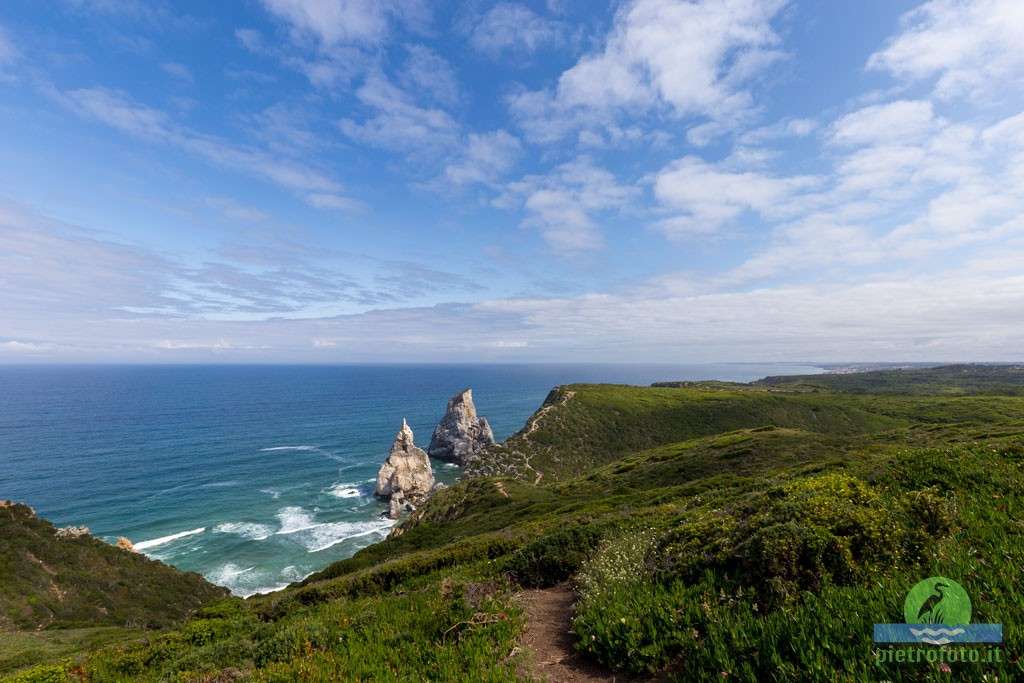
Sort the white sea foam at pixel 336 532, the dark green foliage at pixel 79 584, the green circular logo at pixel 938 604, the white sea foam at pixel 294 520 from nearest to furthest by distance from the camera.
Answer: the green circular logo at pixel 938 604
the dark green foliage at pixel 79 584
the white sea foam at pixel 336 532
the white sea foam at pixel 294 520

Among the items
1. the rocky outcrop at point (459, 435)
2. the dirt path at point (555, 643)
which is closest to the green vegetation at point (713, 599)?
the dirt path at point (555, 643)

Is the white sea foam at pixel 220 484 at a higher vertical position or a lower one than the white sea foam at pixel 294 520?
higher

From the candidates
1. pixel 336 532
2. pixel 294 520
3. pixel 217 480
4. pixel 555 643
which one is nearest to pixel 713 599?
pixel 555 643

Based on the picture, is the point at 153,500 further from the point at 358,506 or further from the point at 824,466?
the point at 824,466

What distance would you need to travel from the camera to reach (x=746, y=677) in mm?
4168

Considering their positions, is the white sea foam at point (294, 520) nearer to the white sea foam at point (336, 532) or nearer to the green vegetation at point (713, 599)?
the white sea foam at point (336, 532)

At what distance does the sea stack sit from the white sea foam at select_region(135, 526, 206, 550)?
1111 inches

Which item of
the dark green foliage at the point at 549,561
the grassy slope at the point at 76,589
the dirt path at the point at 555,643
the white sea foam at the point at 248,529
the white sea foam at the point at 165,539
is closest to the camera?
the dirt path at the point at 555,643

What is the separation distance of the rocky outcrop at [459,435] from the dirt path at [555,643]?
10175cm

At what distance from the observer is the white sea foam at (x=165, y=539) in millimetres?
52859

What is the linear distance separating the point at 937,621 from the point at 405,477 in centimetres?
8246

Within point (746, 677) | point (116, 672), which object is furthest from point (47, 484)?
point (746, 677)

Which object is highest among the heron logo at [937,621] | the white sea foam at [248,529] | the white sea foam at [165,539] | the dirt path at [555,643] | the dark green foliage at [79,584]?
the heron logo at [937,621]

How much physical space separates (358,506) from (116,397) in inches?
8210
